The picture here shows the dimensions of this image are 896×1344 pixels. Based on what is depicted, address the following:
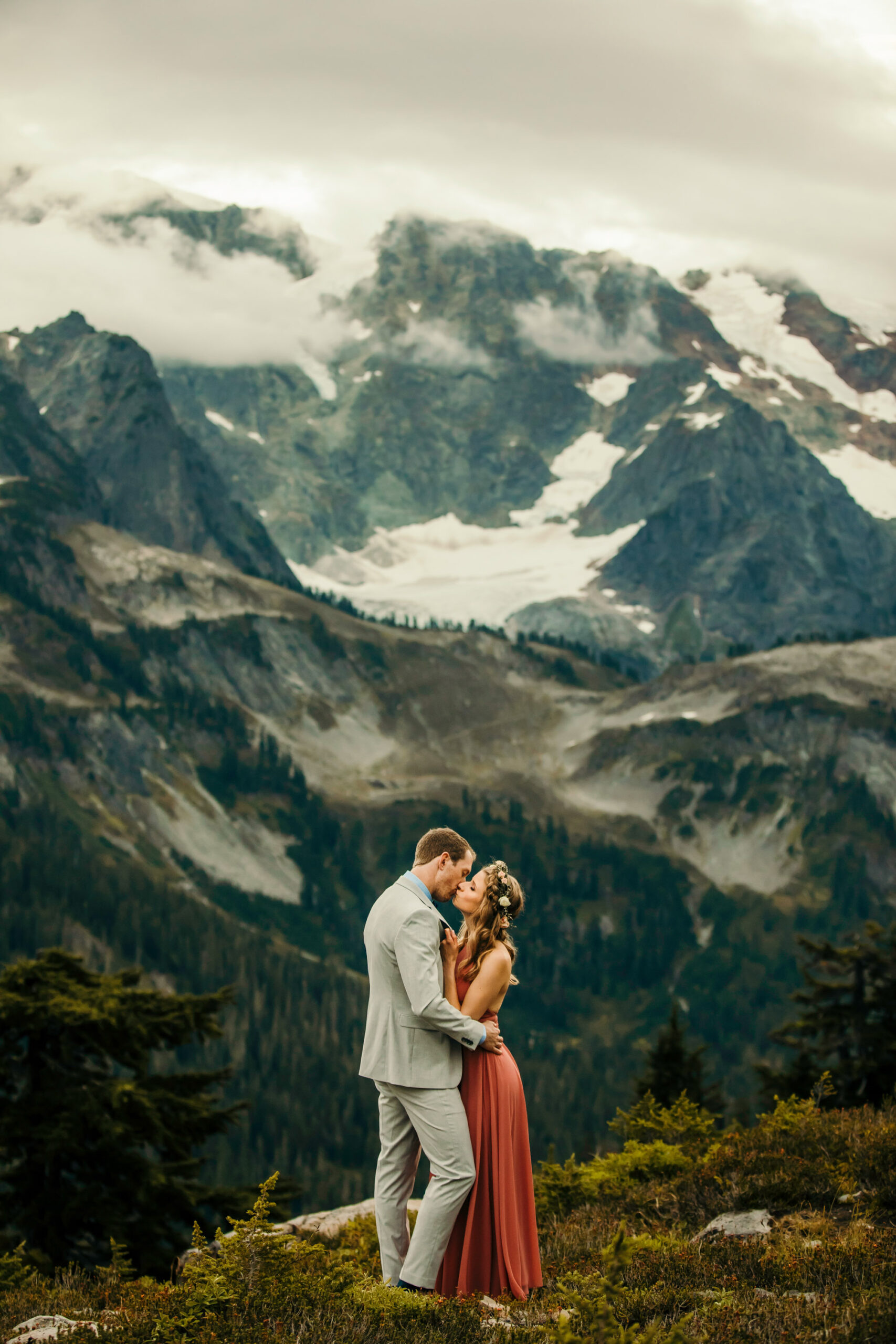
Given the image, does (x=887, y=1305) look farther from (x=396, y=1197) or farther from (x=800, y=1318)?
(x=396, y=1197)

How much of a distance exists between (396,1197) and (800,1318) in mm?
4833

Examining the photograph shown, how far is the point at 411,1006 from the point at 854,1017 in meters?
28.3

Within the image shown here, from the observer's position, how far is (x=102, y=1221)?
3047 cm

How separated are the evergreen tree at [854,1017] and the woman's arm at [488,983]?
2344 cm

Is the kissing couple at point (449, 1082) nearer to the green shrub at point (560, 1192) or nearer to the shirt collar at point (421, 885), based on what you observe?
the shirt collar at point (421, 885)

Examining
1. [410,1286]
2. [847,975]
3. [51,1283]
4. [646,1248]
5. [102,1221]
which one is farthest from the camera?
[847,975]

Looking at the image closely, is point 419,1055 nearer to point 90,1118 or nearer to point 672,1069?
point 90,1118

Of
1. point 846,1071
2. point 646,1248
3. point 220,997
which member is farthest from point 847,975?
point 646,1248

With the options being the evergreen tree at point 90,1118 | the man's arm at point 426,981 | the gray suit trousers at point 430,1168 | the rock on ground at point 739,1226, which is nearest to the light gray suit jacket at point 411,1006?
the man's arm at point 426,981

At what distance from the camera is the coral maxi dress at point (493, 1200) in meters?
16.0

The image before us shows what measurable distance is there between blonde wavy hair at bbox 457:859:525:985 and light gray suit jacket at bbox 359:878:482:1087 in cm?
41

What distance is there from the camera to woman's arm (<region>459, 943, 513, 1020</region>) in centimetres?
1625

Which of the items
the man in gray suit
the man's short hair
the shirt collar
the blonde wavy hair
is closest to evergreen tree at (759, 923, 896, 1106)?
the man in gray suit

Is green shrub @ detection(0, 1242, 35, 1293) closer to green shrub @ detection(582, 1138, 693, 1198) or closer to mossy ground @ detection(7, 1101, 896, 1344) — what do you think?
mossy ground @ detection(7, 1101, 896, 1344)
